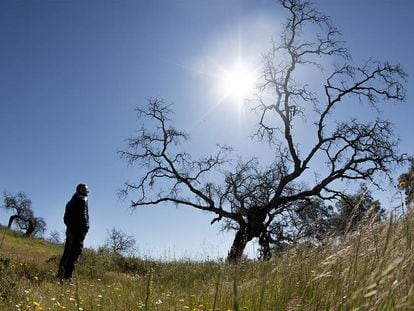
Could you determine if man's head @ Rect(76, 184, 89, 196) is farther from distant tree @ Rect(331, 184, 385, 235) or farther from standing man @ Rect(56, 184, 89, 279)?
distant tree @ Rect(331, 184, 385, 235)

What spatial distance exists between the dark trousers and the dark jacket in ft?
0.43

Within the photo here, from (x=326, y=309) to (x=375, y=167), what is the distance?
20387 millimetres

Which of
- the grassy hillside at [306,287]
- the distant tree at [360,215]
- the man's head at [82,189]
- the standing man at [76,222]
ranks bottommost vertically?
the grassy hillside at [306,287]

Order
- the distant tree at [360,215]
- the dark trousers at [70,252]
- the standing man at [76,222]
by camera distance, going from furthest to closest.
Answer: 1. the standing man at [76,222]
2. the dark trousers at [70,252]
3. the distant tree at [360,215]

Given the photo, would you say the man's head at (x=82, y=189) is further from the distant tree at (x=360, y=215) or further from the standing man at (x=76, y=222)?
the distant tree at (x=360, y=215)

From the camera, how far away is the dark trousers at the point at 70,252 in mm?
A: 10891

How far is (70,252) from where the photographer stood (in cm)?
1102

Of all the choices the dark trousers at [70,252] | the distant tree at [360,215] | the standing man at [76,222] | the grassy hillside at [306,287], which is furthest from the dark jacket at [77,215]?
the distant tree at [360,215]

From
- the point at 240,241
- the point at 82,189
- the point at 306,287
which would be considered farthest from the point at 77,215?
the point at 240,241

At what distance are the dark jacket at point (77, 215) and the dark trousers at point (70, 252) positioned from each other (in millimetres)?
132

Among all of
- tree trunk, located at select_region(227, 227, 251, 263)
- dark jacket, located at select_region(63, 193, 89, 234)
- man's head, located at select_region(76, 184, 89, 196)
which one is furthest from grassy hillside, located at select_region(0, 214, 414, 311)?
tree trunk, located at select_region(227, 227, 251, 263)

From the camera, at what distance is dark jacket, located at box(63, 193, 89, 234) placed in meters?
11.1

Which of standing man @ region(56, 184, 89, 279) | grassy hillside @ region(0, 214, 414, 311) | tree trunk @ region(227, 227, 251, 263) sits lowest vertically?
grassy hillside @ region(0, 214, 414, 311)

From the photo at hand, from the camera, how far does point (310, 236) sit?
19.0 feet
